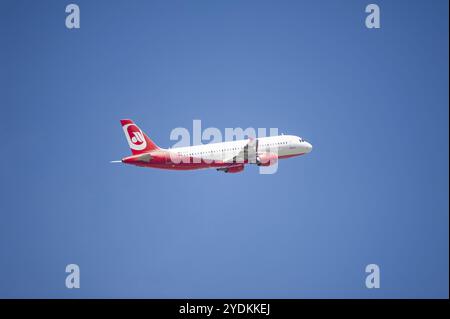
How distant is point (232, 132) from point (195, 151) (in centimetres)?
1543

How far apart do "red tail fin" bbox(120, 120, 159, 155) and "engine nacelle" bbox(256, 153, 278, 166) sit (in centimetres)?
1601

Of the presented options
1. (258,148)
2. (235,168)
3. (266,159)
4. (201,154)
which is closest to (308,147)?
(266,159)

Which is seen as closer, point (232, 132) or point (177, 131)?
point (177, 131)

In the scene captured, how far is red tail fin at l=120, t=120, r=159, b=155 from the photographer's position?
122m

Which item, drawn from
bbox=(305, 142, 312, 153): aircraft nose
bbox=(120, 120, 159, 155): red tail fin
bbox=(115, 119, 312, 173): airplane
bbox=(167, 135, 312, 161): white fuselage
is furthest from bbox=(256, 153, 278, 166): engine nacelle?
bbox=(120, 120, 159, 155): red tail fin

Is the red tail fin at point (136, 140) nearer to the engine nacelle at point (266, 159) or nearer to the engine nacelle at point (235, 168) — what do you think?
the engine nacelle at point (235, 168)

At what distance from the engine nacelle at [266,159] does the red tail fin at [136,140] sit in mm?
16014

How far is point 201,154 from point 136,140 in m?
9.59

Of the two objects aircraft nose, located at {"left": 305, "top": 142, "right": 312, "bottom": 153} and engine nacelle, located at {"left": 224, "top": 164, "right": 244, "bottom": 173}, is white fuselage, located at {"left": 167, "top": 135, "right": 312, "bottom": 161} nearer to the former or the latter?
aircraft nose, located at {"left": 305, "top": 142, "right": 312, "bottom": 153}

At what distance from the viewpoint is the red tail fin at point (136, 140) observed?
122m

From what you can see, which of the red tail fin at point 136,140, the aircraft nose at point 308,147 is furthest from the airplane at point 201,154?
the aircraft nose at point 308,147

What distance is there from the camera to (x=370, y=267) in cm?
13262
